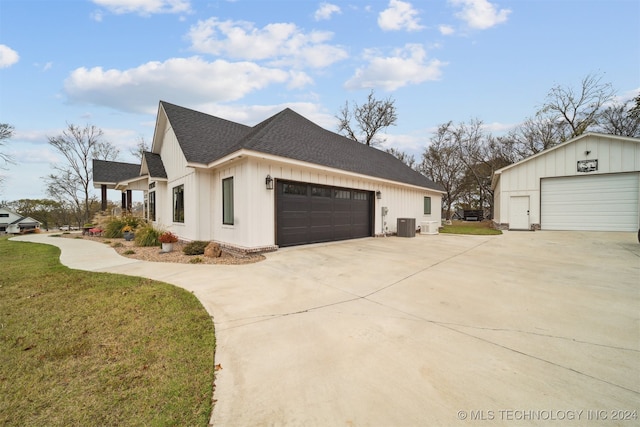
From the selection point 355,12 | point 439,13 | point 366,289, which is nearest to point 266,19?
point 355,12

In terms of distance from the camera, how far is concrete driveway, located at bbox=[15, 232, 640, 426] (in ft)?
5.53

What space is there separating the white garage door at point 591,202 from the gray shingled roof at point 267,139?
919 cm

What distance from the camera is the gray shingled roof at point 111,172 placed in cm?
1677

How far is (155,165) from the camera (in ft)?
38.7

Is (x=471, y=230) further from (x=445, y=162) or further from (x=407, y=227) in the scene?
(x=445, y=162)

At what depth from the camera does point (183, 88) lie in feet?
48.1

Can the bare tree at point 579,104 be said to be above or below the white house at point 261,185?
above

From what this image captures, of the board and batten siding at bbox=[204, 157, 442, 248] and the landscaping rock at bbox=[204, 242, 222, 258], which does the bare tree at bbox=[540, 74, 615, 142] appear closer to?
the board and batten siding at bbox=[204, 157, 442, 248]

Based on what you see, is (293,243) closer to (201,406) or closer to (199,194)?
(199,194)

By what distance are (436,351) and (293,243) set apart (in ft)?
21.0

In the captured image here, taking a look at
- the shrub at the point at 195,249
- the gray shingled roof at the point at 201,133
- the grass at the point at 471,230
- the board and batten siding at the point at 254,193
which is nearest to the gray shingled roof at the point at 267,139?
the gray shingled roof at the point at 201,133

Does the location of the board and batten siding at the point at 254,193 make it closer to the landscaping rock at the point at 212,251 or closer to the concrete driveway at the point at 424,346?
the landscaping rock at the point at 212,251

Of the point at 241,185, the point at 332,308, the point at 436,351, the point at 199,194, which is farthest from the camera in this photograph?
the point at 199,194

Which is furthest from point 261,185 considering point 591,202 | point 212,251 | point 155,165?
point 591,202
